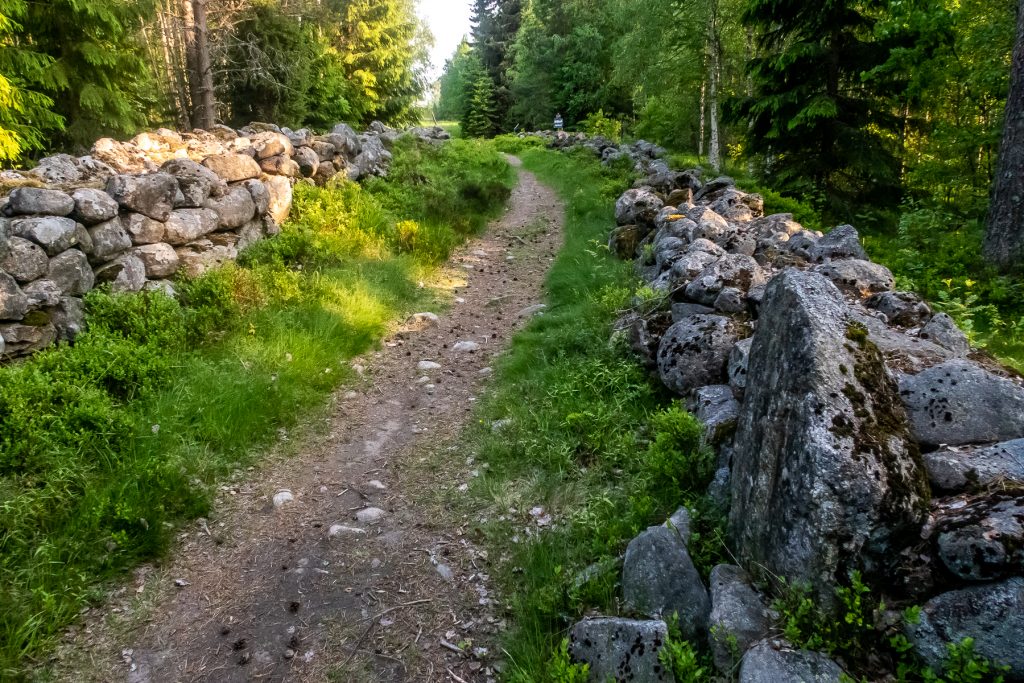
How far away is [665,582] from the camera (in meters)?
3.18

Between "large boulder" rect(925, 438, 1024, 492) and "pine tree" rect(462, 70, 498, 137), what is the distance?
151 ft

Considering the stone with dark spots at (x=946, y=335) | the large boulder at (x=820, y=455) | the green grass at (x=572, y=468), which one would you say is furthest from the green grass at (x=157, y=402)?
the stone with dark spots at (x=946, y=335)

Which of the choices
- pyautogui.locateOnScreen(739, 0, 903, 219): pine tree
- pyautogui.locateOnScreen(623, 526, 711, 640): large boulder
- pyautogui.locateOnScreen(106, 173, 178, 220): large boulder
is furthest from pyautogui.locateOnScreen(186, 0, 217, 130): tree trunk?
pyautogui.locateOnScreen(623, 526, 711, 640): large boulder

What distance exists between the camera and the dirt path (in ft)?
11.5

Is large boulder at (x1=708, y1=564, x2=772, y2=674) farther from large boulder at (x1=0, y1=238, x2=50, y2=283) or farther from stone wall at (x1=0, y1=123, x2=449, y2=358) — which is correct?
large boulder at (x1=0, y1=238, x2=50, y2=283)

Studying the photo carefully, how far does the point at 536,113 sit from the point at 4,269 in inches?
1623

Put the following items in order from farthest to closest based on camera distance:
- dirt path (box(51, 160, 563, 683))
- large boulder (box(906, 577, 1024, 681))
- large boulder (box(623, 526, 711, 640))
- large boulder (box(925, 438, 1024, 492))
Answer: dirt path (box(51, 160, 563, 683)), large boulder (box(623, 526, 711, 640)), large boulder (box(925, 438, 1024, 492)), large boulder (box(906, 577, 1024, 681))

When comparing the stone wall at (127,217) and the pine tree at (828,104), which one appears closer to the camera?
the stone wall at (127,217)

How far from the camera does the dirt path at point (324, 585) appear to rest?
3.52 m

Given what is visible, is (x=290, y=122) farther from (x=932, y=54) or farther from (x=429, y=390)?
(x=932, y=54)

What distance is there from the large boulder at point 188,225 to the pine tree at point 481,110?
4024cm

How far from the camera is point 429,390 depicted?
7051mm

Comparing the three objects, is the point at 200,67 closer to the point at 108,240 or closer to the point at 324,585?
the point at 108,240

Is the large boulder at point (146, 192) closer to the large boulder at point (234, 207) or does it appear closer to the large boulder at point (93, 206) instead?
A: the large boulder at point (93, 206)
